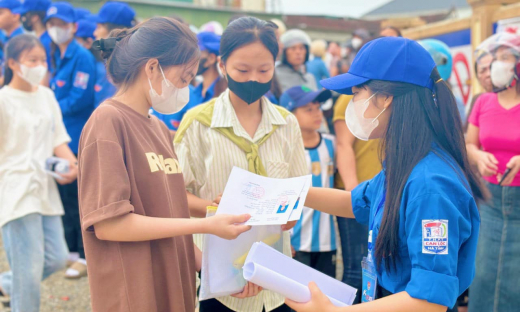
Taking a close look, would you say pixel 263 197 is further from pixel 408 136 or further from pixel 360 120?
pixel 408 136

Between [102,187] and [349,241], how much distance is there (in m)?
2.35

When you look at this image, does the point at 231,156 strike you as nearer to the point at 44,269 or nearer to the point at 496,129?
the point at 496,129

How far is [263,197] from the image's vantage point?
6.99 feet

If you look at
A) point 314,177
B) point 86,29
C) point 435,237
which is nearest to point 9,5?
point 86,29

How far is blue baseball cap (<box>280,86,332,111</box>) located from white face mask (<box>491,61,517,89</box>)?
110 centimetres

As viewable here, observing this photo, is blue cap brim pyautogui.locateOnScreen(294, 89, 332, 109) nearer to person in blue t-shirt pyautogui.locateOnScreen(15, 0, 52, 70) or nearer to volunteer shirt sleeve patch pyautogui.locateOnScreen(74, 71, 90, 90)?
volunteer shirt sleeve patch pyautogui.locateOnScreen(74, 71, 90, 90)

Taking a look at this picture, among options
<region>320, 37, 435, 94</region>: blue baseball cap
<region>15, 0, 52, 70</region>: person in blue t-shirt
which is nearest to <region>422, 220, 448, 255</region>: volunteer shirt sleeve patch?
<region>320, 37, 435, 94</region>: blue baseball cap

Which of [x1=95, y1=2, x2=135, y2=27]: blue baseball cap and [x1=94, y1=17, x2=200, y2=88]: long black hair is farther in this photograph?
[x1=95, y1=2, x2=135, y2=27]: blue baseball cap

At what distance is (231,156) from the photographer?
244cm

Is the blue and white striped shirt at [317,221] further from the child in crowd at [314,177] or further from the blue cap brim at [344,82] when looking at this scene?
the blue cap brim at [344,82]

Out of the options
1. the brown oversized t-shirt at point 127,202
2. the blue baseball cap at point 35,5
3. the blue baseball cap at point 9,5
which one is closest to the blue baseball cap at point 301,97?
the brown oversized t-shirt at point 127,202

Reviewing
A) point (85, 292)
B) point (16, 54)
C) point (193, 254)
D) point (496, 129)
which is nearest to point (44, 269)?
point (85, 292)

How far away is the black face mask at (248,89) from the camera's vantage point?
97.4 inches

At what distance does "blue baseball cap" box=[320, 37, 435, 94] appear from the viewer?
1781 millimetres
